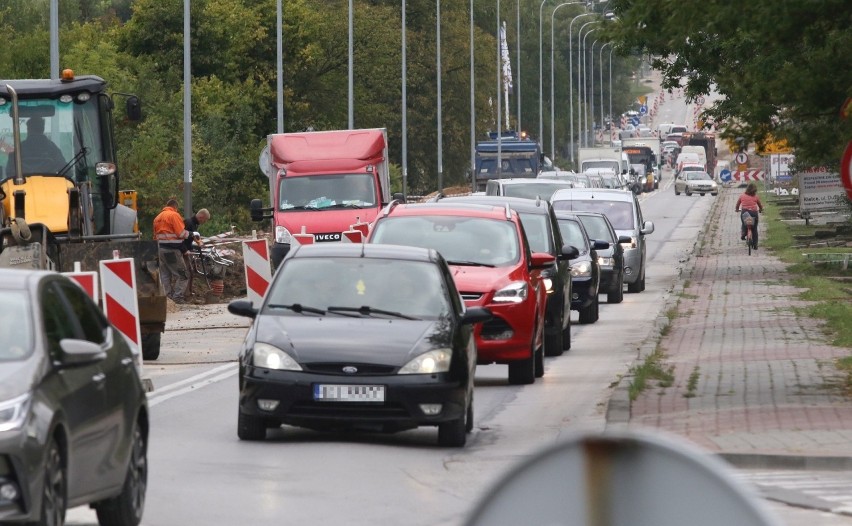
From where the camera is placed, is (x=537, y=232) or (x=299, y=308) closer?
(x=299, y=308)

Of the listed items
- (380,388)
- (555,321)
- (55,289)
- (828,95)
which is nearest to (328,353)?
(380,388)

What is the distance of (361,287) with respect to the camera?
540 inches

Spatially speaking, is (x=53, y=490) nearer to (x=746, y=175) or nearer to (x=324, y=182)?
(x=324, y=182)

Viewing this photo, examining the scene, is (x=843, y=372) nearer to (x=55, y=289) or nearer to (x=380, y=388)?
(x=380, y=388)

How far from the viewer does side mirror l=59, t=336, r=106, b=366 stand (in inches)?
325

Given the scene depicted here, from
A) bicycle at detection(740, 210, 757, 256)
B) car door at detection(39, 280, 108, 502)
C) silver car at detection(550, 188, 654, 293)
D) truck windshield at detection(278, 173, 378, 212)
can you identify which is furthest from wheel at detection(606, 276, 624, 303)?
car door at detection(39, 280, 108, 502)

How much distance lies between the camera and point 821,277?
3675 centimetres

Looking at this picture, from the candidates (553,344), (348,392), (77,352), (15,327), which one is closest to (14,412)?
(77,352)

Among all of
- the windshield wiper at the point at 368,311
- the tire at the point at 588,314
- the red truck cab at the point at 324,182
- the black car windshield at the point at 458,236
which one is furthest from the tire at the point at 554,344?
the red truck cab at the point at 324,182

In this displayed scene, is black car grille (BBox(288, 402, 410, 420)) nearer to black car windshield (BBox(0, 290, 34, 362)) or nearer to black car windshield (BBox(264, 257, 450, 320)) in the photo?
black car windshield (BBox(264, 257, 450, 320))

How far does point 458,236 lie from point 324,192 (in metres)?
15.7

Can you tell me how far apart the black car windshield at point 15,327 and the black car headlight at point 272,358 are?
421 cm

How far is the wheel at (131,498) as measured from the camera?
886 centimetres

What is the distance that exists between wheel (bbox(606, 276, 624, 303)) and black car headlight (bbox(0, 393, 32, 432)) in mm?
24499
